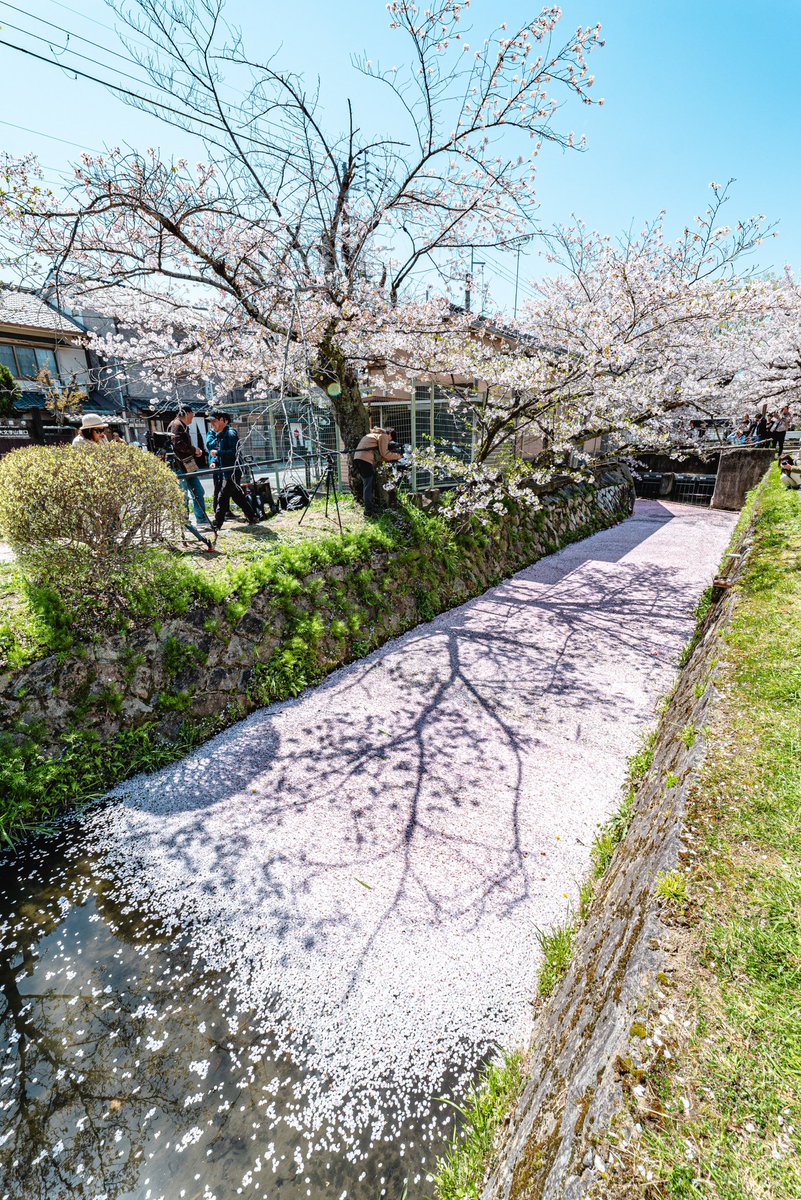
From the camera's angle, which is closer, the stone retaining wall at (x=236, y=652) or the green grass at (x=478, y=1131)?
the green grass at (x=478, y=1131)

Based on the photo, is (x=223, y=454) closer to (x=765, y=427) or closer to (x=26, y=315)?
(x=26, y=315)

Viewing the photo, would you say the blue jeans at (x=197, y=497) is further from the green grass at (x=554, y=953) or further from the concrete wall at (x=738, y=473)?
the concrete wall at (x=738, y=473)

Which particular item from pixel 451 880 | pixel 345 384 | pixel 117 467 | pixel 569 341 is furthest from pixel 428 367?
pixel 451 880

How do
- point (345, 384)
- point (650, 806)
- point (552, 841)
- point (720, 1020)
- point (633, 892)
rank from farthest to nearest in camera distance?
point (345, 384), point (552, 841), point (650, 806), point (633, 892), point (720, 1020)

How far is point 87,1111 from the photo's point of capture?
7.20 ft

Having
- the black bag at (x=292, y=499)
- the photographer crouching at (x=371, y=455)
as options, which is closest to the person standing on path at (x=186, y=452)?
the black bag at (x=292, y=499)

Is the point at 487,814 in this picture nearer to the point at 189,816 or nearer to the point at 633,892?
the point at 633,892

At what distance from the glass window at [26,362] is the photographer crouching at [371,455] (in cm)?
2178

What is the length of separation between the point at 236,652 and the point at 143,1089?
347 centimetres

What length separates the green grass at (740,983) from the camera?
3.74ft

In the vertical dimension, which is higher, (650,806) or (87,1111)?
(650,806)

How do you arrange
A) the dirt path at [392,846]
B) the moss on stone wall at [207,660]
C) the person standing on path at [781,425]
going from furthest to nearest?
the person standing on path at [781,425] < the moss on stone wall at [207,660] < the dirt path at [392,846]

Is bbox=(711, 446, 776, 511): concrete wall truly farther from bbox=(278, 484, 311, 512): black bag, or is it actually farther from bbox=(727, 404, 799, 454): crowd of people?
bbox=(278, 484, 311, 512): black bag

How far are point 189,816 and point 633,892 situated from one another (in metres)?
3.15
